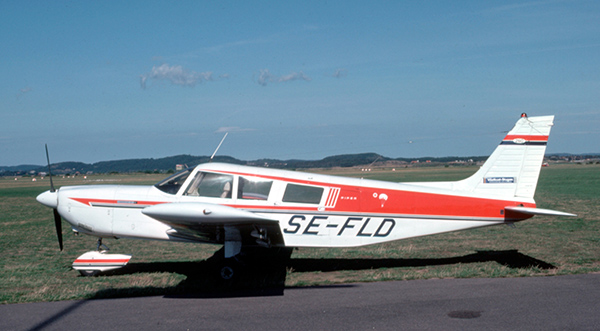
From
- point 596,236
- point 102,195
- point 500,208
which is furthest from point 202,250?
point 596,236

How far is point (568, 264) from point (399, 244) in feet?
12.3

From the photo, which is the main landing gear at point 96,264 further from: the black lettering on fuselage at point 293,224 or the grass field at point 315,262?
the black lettering on fuselage at point 293,224

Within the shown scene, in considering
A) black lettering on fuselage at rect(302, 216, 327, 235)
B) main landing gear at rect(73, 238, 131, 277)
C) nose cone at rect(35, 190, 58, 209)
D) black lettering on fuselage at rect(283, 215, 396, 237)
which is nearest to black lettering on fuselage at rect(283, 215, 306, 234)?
black lettering on fuselage at rect(283, 215, 396, 237)

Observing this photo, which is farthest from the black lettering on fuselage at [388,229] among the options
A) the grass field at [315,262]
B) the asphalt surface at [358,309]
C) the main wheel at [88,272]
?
the main wheel at [88,272]

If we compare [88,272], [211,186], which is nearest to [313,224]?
[211,186]

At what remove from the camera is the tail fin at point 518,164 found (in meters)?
8.20

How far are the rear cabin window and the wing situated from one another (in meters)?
0.59

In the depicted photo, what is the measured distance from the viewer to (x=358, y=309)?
5.95 metres

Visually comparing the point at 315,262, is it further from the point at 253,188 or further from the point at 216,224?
the point at 216,224

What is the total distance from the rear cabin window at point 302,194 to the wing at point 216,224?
1.94 feet

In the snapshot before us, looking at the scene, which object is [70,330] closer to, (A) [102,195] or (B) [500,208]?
(A) [102,195]

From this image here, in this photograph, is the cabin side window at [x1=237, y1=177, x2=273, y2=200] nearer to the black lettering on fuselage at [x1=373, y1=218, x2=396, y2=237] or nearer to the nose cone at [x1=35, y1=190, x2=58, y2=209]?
the black lettering on fuselage at [x1=373, y1=218, x2=396, y2=237]

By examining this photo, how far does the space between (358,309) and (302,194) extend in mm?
2406

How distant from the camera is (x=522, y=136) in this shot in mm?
8297
